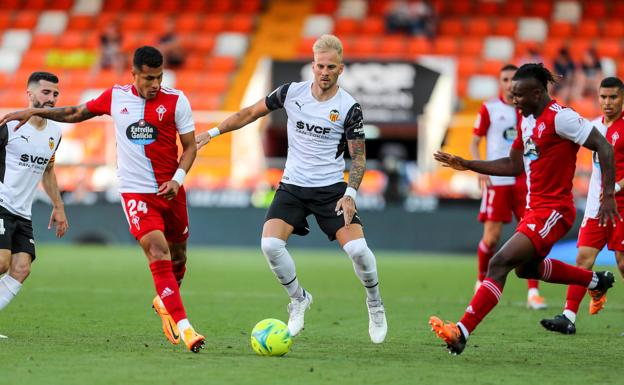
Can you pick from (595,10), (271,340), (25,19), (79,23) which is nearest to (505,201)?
(271,340)

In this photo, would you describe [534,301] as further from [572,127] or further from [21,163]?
[21,163]

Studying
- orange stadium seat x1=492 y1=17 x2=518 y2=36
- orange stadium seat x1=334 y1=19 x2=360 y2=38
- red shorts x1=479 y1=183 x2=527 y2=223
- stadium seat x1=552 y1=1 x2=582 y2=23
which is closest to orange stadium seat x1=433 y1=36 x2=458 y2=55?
orange stadium seat x1=492 y1=17 x2=518 y2=36

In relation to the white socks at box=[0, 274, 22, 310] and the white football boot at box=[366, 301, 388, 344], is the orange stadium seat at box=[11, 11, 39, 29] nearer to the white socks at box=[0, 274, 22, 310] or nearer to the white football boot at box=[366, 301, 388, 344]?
the white socks at box=[0, 274, 22, 310]

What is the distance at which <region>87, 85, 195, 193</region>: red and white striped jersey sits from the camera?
809cm

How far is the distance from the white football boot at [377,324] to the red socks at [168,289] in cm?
155

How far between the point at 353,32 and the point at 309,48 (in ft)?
5.08

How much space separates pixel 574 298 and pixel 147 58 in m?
4.36

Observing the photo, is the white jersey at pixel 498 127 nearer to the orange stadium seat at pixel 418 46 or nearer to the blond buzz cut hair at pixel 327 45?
the blond buzz cut hair at pixel 327 45

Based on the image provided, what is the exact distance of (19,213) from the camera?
8.74 metres

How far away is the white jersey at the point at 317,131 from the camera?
8359 millimetres

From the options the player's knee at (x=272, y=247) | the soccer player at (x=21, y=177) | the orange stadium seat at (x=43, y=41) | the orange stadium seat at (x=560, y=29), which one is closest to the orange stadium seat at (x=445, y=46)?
the orange stadium seat at (x=560, y=29)

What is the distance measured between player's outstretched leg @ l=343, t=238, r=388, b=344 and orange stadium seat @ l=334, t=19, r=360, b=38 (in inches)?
832

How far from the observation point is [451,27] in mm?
29297

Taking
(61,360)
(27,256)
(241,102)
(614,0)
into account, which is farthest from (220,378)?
(614,0)
